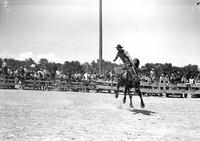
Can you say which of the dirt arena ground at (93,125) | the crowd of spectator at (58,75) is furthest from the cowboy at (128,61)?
the crowd of spectator at (58,75)

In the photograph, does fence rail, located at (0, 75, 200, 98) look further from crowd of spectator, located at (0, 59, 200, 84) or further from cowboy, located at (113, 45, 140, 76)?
cowboy, located at (113, 45, 140, 76)

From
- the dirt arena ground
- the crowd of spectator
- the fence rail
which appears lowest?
the dirt arena ground

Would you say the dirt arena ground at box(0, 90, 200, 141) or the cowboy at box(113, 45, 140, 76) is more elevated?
the cowboy at box(113, 45, 140, 76)

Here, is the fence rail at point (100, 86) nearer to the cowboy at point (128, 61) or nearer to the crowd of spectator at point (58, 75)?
the crowd of spectator at point (58, 75)

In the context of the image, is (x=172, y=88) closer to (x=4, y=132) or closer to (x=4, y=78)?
(x=4, y=78)

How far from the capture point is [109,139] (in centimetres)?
788

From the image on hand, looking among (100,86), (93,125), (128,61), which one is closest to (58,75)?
(100,86)

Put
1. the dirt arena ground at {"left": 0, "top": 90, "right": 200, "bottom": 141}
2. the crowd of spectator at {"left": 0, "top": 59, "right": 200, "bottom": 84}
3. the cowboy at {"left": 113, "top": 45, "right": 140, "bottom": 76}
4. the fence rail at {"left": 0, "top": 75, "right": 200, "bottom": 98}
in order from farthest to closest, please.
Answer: the crowd of spectator at {"left": 0, "top": 59, "right": 200, "bottom": 84} → the fence rail at {"left": 0, "top": 75, "right": 200, "bottom": 98} → the cowboy at {"left": 113, "top": 45, "right": 140, "bottom": 76} → the dirt arena ground at {"left": 0, "top": 90, "right": 200, "bottom": 141}

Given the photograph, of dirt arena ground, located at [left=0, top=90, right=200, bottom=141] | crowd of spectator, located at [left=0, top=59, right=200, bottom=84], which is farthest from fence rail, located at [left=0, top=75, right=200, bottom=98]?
dirt arena ground, located at [left=0, top=90, right=200, bottom=141]

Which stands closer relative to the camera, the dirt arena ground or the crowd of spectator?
the dirt arena ground

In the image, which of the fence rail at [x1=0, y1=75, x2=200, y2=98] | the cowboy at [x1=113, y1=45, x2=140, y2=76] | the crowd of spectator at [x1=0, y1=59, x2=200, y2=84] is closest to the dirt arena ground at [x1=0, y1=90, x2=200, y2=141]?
the cowboy at [x1=113, y1=45, x2=140, y2=76]

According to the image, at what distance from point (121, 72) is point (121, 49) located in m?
1.08

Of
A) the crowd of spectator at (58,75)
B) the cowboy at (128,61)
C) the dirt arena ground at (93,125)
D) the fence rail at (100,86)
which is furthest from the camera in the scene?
the crowd of spectator at (58,75)

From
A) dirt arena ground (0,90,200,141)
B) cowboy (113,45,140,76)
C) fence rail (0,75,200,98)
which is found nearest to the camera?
dirt arena ground (0,90,200,141)
